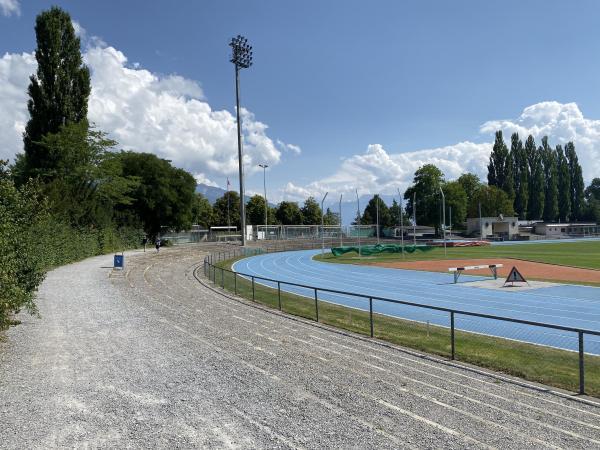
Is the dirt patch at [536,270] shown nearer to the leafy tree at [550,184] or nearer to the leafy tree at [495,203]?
the leafy tree at [495,203]

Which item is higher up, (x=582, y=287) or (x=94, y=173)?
(x=94, y=173)

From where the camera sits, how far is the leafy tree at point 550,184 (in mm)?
107750

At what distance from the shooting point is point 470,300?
21312 millimetres

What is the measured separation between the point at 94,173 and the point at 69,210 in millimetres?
8756

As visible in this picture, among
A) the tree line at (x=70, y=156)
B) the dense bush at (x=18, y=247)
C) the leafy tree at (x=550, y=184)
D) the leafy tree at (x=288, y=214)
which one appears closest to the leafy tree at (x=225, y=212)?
the leafy tree at (x=288, y=214)

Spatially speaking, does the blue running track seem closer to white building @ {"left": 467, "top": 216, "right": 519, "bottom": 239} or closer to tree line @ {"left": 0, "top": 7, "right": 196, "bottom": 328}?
tree line @ {"left": 0, "top": 7, "right": 196, "bottom": 328}

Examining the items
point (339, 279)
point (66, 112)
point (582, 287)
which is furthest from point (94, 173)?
point (582, 287)

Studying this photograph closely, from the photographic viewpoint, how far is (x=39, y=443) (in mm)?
6117

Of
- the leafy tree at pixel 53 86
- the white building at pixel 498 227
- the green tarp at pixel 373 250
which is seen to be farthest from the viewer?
the white building at pixel 498 227

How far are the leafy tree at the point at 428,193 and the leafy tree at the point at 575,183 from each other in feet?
129

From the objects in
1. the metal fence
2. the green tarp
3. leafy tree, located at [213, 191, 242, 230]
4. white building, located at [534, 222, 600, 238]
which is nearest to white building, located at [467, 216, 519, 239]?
white building, located at [534, 222, 600, 238]

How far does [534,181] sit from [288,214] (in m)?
57.6

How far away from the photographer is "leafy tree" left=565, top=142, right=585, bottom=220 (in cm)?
11375

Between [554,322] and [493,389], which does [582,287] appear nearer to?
[554,322]
